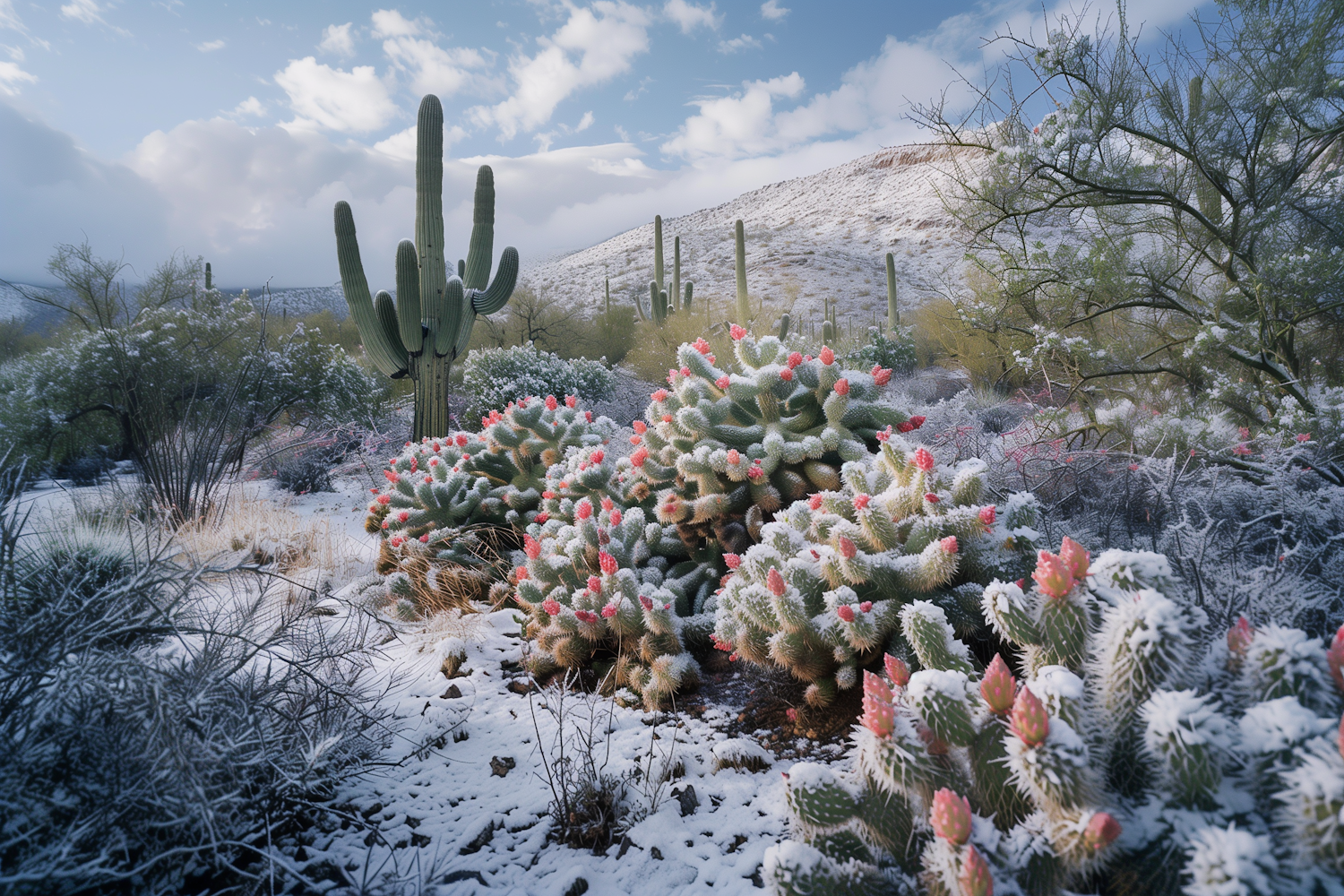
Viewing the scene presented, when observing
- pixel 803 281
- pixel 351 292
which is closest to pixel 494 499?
pixel 351 292

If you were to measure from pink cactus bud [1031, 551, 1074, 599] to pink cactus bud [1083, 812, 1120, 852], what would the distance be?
51 centimetres

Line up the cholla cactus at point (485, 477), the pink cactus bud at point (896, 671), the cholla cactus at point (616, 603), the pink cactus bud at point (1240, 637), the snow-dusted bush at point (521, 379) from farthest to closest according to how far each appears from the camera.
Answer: the snow-dusted bush at point (521, 379)
the cholla cactus at point (485, 477)
the cholla cactus at point (616, 603)
the pink cactus bud at point (896, 671)
the pink cactus bud at point (1240, 637)

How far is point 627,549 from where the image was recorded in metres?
3.38

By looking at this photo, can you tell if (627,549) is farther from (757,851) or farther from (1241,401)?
(1241,401)

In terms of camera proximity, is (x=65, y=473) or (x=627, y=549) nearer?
(x=627, y=549)

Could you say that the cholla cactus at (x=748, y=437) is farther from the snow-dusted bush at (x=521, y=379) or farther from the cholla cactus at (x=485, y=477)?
the snow-dusted bush at (x=521, y=379)

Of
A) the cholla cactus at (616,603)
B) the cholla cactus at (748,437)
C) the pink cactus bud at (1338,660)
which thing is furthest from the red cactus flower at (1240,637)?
the cholla cactus at (748,437)

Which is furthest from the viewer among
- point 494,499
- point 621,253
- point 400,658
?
point 621,253

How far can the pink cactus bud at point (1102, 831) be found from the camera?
3.64ft

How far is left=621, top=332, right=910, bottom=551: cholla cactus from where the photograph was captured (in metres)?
3.37

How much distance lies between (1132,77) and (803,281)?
31176 millimetres

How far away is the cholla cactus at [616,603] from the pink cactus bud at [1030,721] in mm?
1628

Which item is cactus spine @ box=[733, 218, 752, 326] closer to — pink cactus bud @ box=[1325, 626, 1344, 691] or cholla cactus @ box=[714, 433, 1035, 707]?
cholla cactus @ box=[714, 433, 1035, 707]

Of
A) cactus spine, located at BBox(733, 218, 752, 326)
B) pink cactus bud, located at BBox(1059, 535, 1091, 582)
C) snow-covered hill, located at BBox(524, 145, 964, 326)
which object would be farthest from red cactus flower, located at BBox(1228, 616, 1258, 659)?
snow-covered hill, located at BBox(524, 145, 964, 326)
